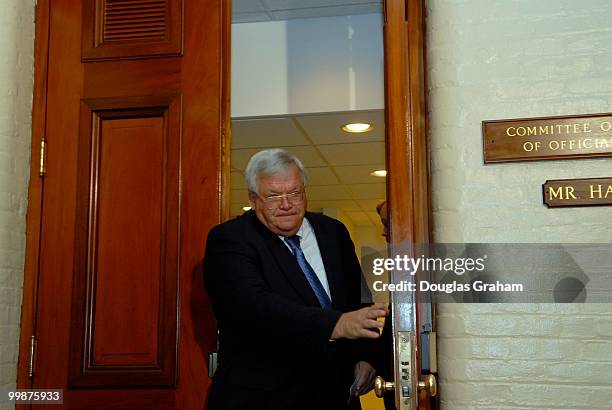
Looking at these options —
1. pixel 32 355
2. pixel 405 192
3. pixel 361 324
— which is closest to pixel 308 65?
pixel 32 355

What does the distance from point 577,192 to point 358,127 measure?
9.88 ft

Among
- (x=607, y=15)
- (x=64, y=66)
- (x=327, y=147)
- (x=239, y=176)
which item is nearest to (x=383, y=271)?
(x=607, y=15)

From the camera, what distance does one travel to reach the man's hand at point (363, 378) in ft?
8.54

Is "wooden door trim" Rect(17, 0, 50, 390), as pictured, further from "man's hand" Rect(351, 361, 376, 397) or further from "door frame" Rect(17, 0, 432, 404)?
"man's hand" Rect(351, 361, 376, 397)

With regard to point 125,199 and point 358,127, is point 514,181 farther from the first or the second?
point 358,127

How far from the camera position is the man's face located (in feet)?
8.80

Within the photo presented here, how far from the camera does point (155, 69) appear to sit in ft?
10.00

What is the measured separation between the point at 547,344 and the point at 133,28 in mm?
1895

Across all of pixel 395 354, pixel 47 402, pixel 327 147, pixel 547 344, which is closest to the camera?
pixel 395 354

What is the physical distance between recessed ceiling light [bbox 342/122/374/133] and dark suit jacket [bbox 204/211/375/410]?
2.58 meters

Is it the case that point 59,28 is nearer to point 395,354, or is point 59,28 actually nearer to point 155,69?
point 155,69

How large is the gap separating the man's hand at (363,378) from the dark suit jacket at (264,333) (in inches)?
0.9

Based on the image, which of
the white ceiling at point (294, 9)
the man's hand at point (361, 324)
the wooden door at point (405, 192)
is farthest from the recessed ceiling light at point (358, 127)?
the man's hand at point (361, 324)

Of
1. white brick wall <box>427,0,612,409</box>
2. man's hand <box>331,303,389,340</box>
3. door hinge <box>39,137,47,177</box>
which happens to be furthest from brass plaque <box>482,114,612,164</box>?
door hinge <box>39,137,47,177</box>
